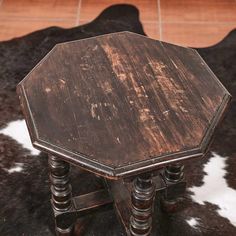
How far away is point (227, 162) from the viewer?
1810 mm

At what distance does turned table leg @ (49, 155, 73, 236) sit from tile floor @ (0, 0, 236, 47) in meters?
1.36

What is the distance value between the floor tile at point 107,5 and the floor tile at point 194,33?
0.14 m

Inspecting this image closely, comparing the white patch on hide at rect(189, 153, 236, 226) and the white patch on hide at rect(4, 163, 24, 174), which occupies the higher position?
the white patch on hide at rect(4, 163, 24, 174)

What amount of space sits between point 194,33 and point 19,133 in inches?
48.1

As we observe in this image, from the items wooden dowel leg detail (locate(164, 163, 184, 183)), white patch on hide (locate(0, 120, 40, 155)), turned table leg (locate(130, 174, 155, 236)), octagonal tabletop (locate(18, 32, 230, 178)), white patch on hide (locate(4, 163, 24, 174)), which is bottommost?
white patch on hide (locate(4, 163, 24, 174))

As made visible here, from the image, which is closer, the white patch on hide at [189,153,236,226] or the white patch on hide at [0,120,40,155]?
the white patch on hide at [189,153,236,226]

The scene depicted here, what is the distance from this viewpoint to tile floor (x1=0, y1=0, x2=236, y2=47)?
2.54 metres

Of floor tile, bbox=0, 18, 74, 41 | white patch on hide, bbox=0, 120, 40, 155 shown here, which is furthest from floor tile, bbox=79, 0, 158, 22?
white patch on hide, bbox=0, 120, 40, 155

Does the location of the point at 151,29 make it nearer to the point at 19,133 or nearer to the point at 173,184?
the point at 19,133

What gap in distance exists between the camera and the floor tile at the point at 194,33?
8.16 ft

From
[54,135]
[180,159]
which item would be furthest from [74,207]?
[180,159]

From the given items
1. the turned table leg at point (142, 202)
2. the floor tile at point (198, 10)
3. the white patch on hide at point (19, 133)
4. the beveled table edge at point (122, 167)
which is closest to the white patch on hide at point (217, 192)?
the turned table leg at point (142, 202)

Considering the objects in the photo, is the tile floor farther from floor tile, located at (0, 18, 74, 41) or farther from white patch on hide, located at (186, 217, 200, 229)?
white patch on hide, located at (186, 217, 200, 229)

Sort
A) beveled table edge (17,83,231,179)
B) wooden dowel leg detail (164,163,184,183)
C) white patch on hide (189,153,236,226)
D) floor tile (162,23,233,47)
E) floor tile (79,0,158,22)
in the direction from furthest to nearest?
floor tile (79,0,158,22)
floor tile (162,23,233,47)
white patch on hide (189,153,236,226)
wooden dowel leg detail (164,163,184,183)
beveled table edge (17,83,231,179)
